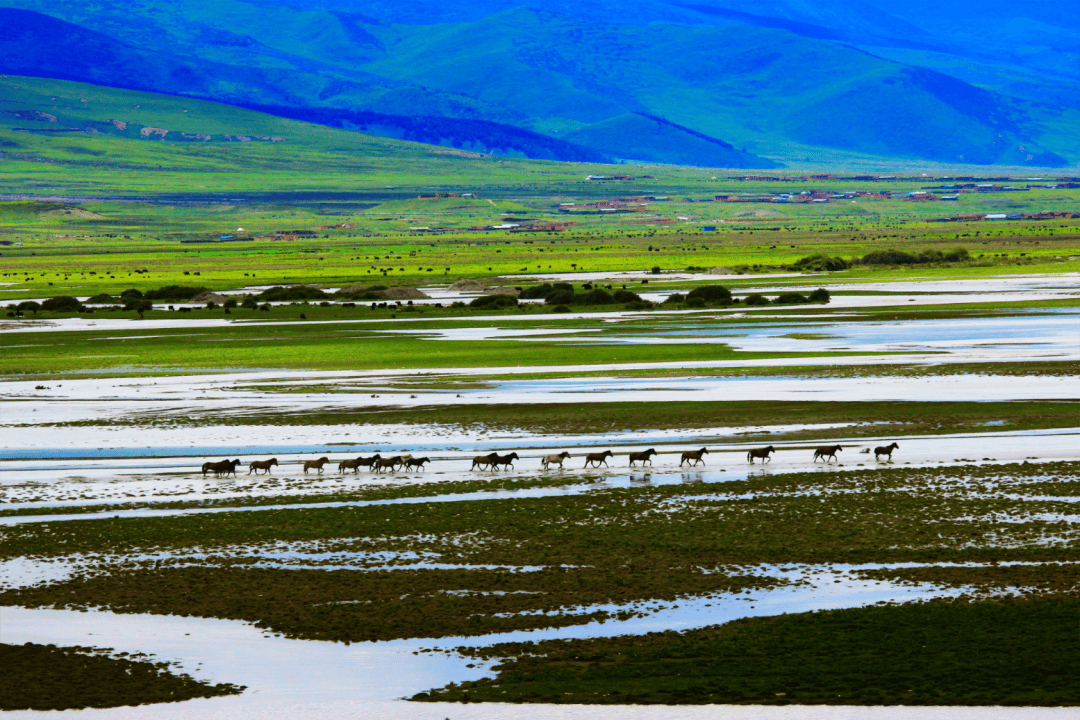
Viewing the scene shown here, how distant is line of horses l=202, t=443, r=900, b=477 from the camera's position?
25.2 meters

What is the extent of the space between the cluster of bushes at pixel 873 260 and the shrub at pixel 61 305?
50.7 m

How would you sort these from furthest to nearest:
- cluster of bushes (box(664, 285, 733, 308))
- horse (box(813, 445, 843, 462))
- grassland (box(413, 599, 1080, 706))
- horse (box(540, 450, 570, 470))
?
cluster of bushes (box(664, 285, 733, 308)), horse (box(540, 450, 570, 470)), horse (box(813, 445, 843, 462)), grassland (box(413, 599, 1080, 706))

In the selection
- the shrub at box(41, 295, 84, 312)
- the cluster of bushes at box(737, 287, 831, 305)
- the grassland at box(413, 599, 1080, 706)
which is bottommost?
the grassland at box(413, 599, 1080, 706)

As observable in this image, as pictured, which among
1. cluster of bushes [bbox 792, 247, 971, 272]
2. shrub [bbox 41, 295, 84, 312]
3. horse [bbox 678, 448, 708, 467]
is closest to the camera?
horse [bbox 678, 448, 708, 467]

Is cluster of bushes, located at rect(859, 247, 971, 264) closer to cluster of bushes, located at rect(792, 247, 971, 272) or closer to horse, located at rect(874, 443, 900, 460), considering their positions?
cluster of bushes, located at rect(792, 247, 971, 272)

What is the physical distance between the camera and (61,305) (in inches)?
2810

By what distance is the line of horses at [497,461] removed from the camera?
25.2 m

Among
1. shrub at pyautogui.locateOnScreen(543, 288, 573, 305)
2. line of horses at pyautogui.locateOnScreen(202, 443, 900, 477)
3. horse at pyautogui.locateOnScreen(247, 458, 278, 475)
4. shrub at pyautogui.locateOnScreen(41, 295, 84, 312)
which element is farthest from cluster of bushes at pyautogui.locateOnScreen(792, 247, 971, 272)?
horse at pyautogui.locateOnScreen(247, 458, 278, 475)

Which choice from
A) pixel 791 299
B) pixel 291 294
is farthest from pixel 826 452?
pixel 291 294

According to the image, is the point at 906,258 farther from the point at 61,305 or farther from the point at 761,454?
the point at 761,454

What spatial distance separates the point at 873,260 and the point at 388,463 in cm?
7675

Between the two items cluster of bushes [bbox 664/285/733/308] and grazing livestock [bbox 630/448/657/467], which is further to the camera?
cluster of bushes [bbox 664/285/733/308]

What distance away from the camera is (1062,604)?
15367 millimetres

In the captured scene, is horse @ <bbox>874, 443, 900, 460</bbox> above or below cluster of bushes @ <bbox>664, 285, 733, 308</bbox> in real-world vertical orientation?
below
